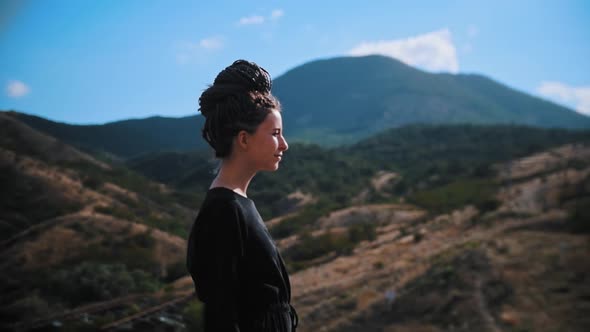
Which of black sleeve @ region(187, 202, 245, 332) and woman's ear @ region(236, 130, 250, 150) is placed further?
woman's ear @ region(236, 130, 250, 150)

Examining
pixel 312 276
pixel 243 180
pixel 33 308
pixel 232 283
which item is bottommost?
pixel 312 276

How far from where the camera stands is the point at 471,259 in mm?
12633

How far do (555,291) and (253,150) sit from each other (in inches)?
419

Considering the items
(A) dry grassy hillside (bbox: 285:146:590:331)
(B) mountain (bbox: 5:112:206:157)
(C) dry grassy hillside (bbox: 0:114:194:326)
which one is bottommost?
(A) dry grassy hillside (bbox: 285:146:590:331)

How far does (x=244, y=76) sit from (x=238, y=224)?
1.91 feet

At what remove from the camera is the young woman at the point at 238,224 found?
1661 millimetres

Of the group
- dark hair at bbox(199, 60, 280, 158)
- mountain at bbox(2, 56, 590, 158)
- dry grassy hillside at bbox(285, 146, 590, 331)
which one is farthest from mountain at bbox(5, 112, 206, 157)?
mountain at bbox(2, 56, 590, 158)

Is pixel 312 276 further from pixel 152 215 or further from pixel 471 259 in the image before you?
pixel 152 215

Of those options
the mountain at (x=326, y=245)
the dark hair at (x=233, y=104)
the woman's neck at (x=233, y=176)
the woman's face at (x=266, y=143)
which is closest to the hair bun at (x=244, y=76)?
the dark hair at (x=233, y=104)

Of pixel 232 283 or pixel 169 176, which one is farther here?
pixel 169 176

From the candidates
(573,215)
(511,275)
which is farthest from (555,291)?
(573,215)

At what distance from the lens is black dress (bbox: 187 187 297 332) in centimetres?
164

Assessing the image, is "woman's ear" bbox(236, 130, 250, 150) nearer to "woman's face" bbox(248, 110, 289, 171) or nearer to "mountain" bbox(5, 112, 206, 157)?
"woman's face" bbox(248, 110, 289, 171)

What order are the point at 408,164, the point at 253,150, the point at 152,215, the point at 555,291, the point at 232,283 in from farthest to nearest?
the point at 408,164
the point at 152,215
the point at 555,291
the point at 253,150
the point at 232,283
